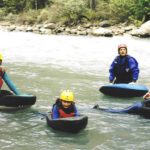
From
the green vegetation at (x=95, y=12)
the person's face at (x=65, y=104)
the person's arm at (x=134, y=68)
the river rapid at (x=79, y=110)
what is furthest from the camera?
the green vegetation at (x=95, y=12)

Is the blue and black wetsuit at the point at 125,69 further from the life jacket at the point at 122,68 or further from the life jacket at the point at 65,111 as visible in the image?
the life jacket at the point at 65,111

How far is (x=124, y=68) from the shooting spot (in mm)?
6324

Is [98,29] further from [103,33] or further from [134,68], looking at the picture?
[134,68]

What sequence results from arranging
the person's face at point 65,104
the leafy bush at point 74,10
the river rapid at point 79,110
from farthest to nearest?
the leafy bush at point 74,10
the person's face at point 65,104
the river rapid at point 79,110

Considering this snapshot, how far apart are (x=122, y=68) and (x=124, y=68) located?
0.05 m

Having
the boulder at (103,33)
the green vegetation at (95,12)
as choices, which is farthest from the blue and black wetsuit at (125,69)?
the green vegetation at (95,12)

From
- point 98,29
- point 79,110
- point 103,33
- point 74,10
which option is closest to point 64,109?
point 79,110

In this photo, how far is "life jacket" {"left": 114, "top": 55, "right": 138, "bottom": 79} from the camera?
629 centimetres

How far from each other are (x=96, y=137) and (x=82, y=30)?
2328cm

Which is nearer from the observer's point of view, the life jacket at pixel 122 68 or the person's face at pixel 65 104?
the person's face at pixel 65 104

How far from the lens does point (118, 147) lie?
370 centimetres

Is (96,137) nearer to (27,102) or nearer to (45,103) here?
(27,102)

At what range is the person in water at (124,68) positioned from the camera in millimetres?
6191

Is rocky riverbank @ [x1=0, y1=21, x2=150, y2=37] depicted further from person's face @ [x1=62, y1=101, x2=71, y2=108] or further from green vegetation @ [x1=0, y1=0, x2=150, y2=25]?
person's face @ [x1=62, y1=101, x2=71, y2=108]
